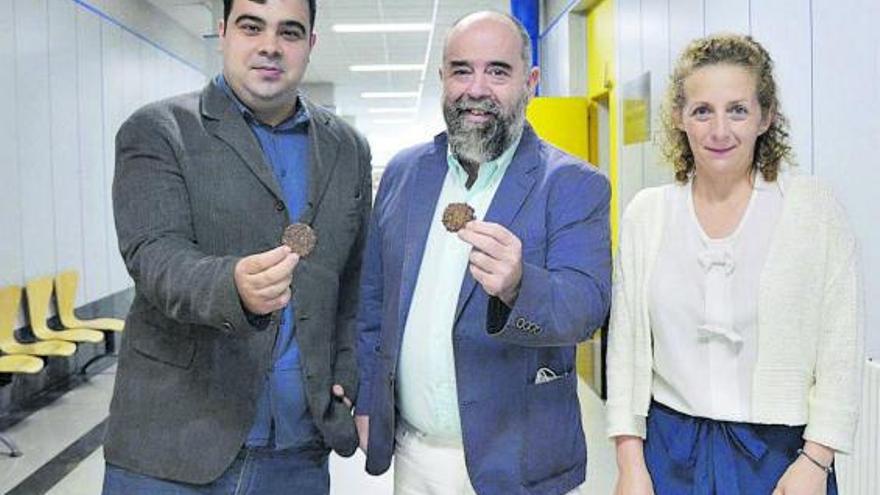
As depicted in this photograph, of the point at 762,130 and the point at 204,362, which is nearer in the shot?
the point at 762,130

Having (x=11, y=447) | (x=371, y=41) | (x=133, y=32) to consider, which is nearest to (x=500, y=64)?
(x=11, y=447)

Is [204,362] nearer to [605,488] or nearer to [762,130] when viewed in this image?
[762,130]

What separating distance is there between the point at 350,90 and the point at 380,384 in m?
18.1

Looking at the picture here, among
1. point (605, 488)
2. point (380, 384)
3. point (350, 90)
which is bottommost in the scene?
point (605, 488)

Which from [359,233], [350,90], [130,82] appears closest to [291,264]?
[359,233]

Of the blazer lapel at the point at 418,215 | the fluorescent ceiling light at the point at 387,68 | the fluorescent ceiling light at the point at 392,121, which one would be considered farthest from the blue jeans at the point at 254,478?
the fluorescent ceiling light at the point at 392,121

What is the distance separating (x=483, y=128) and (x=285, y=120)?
44 centimetres

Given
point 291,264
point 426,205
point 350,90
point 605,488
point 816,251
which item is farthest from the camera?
point 350,90

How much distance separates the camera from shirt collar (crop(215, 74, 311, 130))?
1.85 meters

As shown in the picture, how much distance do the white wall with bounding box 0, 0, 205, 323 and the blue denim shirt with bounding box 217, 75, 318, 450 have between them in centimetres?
481

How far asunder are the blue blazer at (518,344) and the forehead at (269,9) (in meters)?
0.44

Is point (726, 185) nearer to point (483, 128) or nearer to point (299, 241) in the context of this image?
point (483, 128)

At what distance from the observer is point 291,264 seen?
1408 mm

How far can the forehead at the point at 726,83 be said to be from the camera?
5.42 feet
